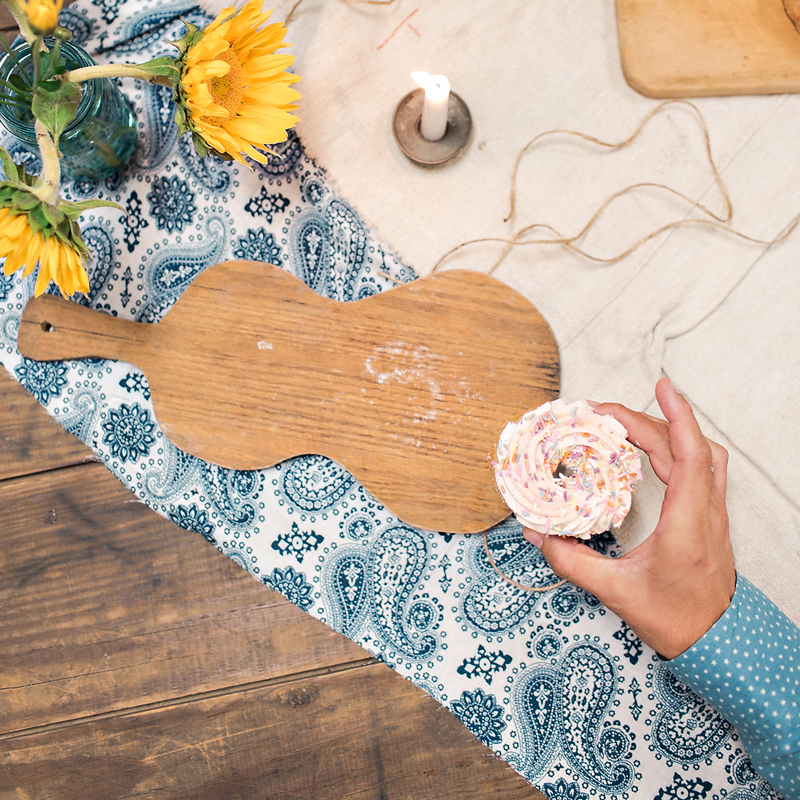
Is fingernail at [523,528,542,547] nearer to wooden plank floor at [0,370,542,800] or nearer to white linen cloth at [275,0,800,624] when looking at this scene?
white linen cloth at [275,0,800,624]

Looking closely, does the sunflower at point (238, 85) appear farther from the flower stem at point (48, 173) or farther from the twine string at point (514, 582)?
the twine string at point (514, 582)

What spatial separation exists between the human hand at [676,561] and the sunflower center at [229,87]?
53 centimetres

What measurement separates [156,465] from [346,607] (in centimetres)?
29

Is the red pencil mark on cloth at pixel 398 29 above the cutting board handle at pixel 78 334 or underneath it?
above

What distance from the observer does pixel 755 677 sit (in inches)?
27.1

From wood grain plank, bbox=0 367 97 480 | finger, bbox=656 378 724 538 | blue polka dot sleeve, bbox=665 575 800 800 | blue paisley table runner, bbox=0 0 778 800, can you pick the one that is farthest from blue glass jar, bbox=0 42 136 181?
blue polka dot sleeve, bbox=665 575 800 800

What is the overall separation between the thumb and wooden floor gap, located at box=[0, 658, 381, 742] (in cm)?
26

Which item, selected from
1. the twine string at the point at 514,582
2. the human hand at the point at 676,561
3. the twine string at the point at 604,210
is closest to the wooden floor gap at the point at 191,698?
the twine string at the point at 514,582

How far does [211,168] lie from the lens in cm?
83

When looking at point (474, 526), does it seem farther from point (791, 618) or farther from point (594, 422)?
point (791, 618)

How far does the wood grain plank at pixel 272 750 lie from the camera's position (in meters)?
0.79

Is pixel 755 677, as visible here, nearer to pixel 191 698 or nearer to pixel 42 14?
pixel 191 698

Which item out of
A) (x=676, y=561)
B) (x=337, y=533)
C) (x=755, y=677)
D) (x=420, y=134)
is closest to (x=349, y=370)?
(x=337, y=533)

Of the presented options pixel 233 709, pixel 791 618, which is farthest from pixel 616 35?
pixel 233 709
